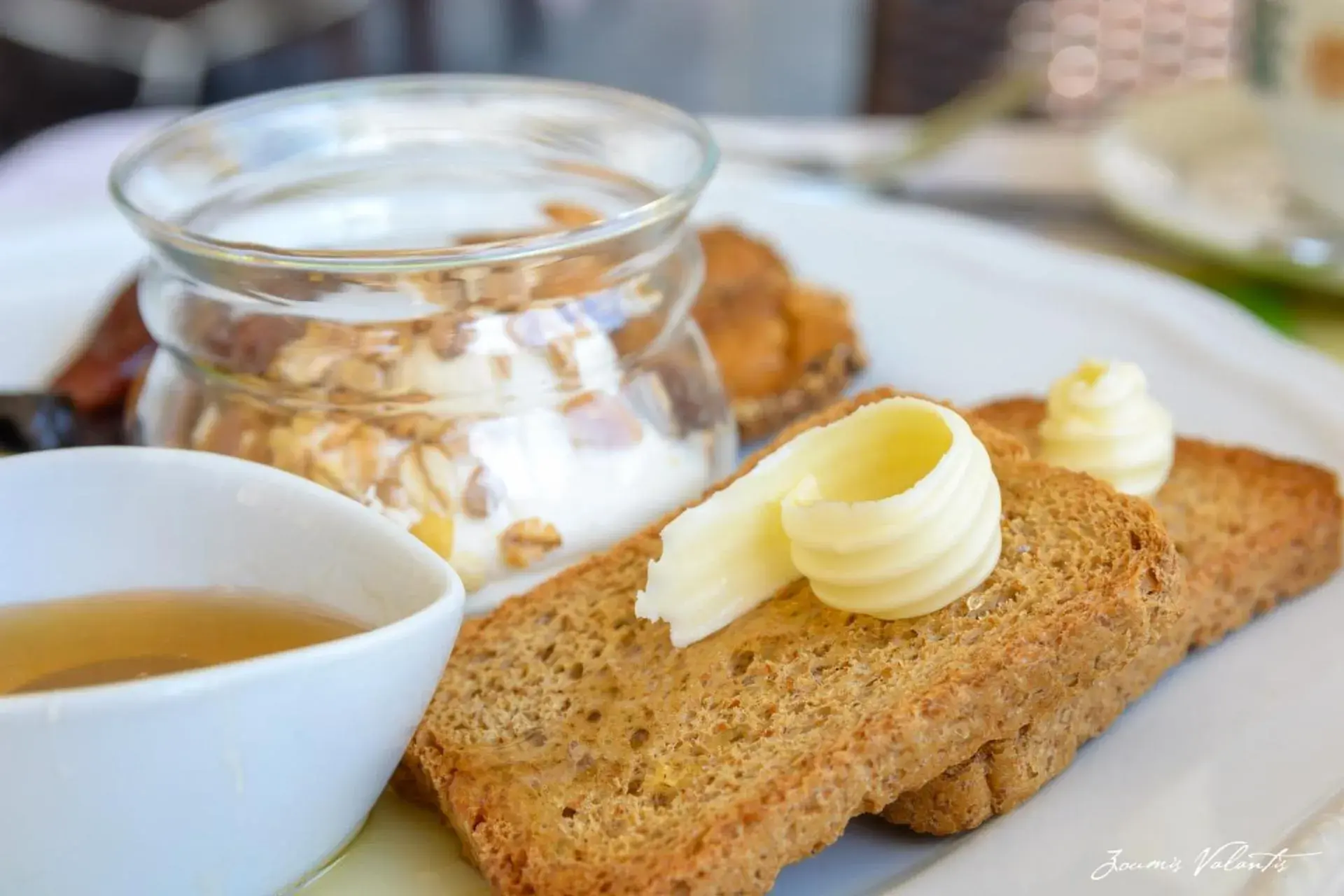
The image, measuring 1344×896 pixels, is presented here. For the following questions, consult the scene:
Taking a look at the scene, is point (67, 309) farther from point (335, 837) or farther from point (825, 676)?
point (825, 676)

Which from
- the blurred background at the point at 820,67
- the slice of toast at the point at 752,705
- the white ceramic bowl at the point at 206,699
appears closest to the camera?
the white ceramic bowl at the point at 206,699

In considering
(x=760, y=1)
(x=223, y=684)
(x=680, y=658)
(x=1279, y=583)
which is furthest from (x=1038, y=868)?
(x=760, y=1)

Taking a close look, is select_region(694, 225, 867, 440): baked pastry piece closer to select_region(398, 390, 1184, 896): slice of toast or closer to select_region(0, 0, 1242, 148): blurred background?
select_region(398, 390, 1184, 896): slice of toast

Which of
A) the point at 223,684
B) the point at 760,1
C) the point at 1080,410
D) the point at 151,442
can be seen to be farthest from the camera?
the point at 760,1

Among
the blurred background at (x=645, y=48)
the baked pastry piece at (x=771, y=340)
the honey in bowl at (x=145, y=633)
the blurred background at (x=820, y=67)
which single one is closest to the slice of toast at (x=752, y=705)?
the honey in bowl at (x=145, y=633)

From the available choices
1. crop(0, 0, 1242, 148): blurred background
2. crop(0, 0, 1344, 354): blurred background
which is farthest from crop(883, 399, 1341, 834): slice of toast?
crop(0, 0, 1242, 148): blurred background

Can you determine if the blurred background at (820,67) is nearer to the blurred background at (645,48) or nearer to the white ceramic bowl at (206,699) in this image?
the blurred background at (645,48)
